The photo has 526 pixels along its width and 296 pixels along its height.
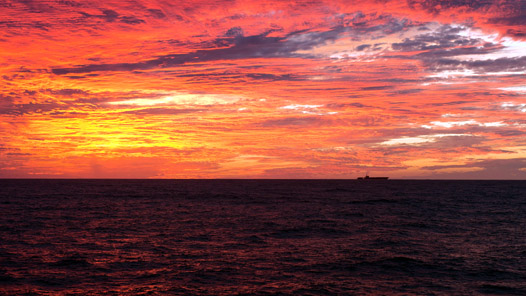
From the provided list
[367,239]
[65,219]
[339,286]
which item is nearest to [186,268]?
[339,286]

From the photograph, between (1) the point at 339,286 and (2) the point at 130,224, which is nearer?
(1) the point at 339,286

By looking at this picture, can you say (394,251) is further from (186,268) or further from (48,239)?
(48,239)

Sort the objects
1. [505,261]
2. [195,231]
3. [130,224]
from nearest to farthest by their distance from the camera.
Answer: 1. [505,261]
2. [195,231]
3. [130,224]

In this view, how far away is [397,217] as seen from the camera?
6300cm

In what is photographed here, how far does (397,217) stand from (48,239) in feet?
154

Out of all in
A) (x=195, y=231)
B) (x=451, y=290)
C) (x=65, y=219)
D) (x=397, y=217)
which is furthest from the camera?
(x=397, y=217)

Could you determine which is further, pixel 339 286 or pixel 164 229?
pixel 164 229

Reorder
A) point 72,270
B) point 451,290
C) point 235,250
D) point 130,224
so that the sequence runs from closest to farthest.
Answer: point 451,290, point 72,270, point 235,250, point 130,224

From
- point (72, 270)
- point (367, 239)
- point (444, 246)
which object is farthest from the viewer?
point (367, 239)

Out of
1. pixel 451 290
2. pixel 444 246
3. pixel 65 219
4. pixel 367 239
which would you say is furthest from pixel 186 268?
pixel 65 219

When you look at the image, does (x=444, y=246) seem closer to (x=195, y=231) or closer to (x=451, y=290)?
(x=451, y=290)

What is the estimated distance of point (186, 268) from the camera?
28734 mm

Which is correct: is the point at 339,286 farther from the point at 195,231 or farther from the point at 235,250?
the point at 195,231

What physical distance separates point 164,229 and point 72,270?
64.2 feet
